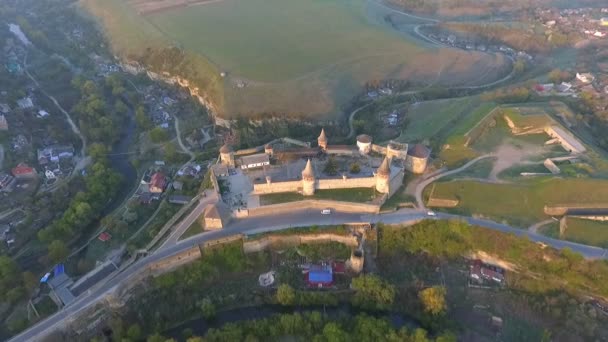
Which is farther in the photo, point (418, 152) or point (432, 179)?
point (432, 179)

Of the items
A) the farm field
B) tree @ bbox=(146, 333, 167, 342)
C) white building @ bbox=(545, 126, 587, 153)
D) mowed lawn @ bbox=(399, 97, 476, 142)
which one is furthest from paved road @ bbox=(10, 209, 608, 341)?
the farm field

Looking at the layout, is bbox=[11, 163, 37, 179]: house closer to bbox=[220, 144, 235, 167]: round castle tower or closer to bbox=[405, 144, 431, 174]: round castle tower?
bbox=[220, 144, 235, 167]: round castle tower

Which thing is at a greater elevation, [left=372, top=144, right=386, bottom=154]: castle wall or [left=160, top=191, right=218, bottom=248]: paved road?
[left=372, top=144, right=386, bottom=154]: castle wall

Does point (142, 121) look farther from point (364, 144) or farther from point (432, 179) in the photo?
point (432, 179)

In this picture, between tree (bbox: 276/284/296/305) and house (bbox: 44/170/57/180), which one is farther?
house (bbox: 44/170/57/180)

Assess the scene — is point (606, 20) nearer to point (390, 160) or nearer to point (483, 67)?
point (483, 67)

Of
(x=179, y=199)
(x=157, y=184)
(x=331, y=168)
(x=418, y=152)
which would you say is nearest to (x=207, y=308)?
(x=179, y=199)

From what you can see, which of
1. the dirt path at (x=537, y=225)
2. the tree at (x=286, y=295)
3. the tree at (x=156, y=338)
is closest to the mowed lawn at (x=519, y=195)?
the dirt path at (x=537, y=225)

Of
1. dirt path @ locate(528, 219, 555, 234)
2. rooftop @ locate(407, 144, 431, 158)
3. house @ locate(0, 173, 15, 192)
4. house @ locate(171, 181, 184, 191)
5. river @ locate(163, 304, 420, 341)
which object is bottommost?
river @ locate(163, 304, 420, 341)
